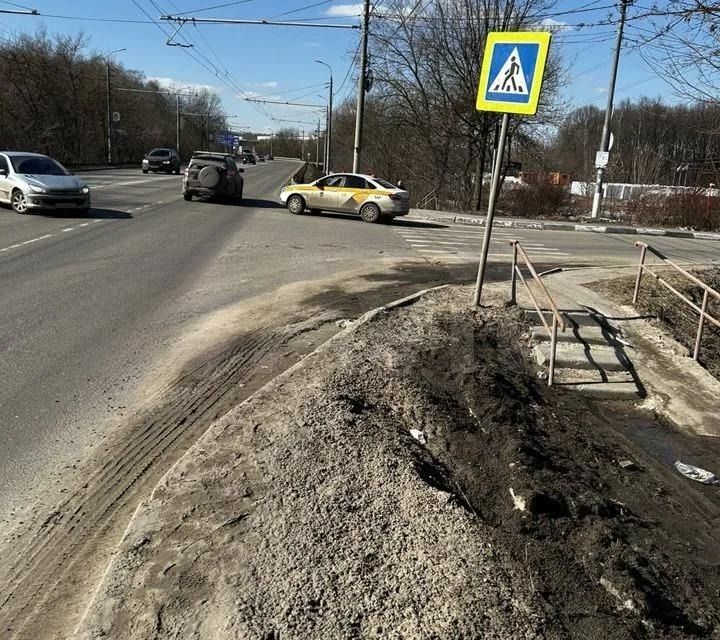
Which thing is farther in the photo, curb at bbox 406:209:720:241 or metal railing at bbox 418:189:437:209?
metal railing at bbox 418:189:437:209

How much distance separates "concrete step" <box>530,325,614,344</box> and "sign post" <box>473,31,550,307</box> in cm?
179

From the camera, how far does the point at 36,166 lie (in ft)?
57.3

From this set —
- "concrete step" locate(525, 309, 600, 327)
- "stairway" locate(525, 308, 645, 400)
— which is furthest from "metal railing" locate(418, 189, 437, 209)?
"stairway" locate(525, 308, 645, 400)

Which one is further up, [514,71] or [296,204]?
[514,71]

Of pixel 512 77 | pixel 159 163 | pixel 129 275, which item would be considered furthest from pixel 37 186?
pixel 159 163

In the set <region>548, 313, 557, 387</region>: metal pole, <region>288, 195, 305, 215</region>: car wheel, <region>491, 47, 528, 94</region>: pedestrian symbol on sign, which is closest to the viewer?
<region>548, 313, 557, 387</region>: metal pole

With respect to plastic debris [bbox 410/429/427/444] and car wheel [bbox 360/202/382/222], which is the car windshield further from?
plastic debris [bbox 410/429/427/444]

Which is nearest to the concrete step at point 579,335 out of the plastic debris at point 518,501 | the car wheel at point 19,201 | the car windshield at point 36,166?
the plastic debris at point 518,501

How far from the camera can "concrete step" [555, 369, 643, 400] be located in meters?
5.94

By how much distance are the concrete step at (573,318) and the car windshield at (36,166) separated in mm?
14959

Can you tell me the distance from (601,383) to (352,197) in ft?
52.0

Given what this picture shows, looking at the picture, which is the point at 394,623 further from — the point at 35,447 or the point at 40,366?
the point at 40,366

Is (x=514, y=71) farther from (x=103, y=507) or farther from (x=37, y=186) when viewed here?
(x=37, y=186)

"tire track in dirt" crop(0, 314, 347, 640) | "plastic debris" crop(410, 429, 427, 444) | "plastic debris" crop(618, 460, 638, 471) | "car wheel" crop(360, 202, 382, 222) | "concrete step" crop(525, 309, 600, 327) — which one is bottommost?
"plastic debris" crop(618, 460, 638, 471)
